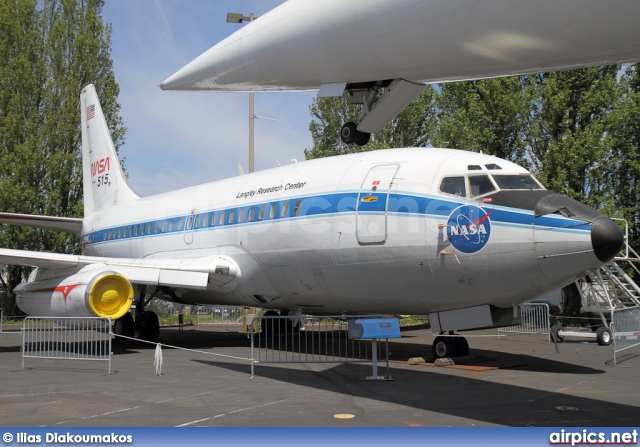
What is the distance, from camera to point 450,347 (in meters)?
12.5

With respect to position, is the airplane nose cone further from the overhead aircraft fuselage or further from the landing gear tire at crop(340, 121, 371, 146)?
the overhead aircraft fuselage

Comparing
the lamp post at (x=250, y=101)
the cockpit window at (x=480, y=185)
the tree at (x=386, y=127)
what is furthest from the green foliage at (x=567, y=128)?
the cockpit window at (x=480, y=185)

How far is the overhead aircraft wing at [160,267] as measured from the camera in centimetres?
1509

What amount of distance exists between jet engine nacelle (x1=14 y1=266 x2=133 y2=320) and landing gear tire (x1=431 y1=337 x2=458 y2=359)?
6818 mm

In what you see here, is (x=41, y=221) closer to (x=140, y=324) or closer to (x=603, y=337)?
(x=140, y=324)

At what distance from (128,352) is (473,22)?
13.3 metres

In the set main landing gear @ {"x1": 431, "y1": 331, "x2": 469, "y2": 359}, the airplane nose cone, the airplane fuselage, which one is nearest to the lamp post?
the airplane fuselage

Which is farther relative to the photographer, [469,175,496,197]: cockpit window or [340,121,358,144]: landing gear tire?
[469,175,496,197]: cockpit window

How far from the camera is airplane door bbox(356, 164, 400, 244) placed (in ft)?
37.9

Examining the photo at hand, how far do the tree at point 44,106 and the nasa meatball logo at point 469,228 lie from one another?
90.3 feet

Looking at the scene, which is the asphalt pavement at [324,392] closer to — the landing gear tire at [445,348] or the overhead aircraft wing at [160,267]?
the landing gear tire at [445,348]

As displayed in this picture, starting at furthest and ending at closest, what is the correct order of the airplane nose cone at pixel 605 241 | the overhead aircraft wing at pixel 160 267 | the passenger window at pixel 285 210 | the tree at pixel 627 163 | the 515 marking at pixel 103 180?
the tree at pixel 627 163 → the 515 marking at pixel 103 180 → the overhead aircraft wing at pixel 160 267 → the passenger window at pixel 285 210 → the airplane nose cone at pixel 605 241

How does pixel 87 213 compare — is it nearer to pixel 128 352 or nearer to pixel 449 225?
pixel 128 352

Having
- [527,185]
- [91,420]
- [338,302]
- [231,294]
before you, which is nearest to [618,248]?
[527,185]
